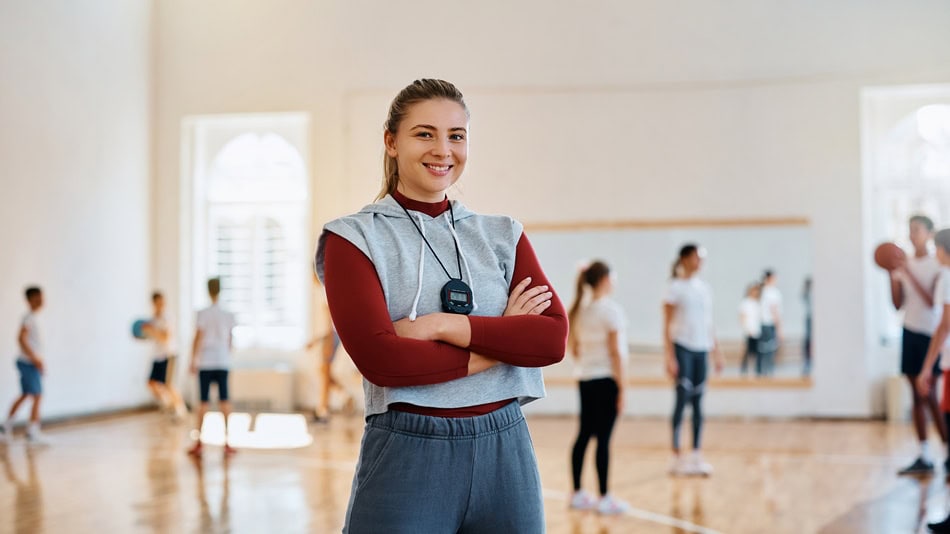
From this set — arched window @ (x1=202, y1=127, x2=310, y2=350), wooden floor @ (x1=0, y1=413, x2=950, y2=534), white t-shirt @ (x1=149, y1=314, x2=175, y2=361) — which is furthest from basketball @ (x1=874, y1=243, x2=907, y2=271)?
white t-shirt @ (x1=149, y1=314, x2=175, y2=361)

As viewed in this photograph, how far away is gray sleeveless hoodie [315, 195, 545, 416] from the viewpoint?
5.60ft

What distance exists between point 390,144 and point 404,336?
1.22 ft

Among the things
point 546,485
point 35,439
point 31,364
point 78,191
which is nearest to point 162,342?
point 78,191

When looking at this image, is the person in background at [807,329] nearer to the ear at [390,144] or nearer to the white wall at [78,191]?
the white wall at [78,191]

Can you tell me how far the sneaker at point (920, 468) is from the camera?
6.99 m

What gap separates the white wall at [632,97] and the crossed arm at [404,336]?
376 inches

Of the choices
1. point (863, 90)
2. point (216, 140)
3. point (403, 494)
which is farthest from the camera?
point (216, 140)

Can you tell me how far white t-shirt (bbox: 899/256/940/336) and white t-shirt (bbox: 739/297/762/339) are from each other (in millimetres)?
3833

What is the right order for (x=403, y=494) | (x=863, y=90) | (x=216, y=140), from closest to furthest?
(x=403, y=494), (x=863, y=90), (x=216, y=140)

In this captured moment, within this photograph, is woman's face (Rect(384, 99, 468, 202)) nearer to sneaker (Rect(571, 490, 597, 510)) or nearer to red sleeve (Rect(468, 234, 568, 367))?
red sleeve (Rect(468, 234, 568, 367))

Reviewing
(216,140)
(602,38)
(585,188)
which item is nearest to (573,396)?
(585,188)

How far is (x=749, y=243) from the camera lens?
36.3 ft

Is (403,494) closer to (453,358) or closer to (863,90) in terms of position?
(453,358)

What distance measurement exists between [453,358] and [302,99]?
426 inches
